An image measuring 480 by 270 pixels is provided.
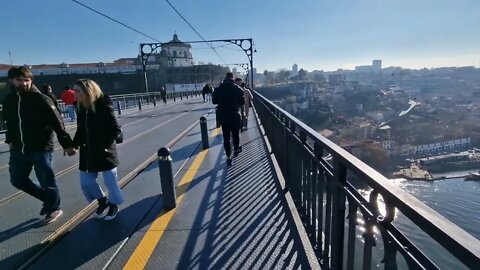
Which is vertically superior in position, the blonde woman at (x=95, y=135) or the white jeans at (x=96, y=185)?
the blonde woman at (x=95, y=135)

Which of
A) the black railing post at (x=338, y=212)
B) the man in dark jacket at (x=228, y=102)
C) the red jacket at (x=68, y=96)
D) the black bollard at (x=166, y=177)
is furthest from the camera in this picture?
the red jacket at (x=68, y=96)

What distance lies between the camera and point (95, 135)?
11.8ft

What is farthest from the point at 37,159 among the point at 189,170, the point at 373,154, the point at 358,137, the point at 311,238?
the point at 358,137

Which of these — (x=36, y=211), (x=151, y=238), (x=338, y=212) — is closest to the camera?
(x=338, y=212)

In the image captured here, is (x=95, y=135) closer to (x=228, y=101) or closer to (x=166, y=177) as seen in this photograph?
(x=166, y=177)

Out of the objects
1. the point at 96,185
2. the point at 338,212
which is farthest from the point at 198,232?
the point at 338,212

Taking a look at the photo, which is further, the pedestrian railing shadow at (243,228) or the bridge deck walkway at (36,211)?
the bridge deck walkway at (36,211)

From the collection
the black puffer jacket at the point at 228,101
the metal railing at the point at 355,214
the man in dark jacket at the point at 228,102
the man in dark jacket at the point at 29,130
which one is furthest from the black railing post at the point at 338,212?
the black puffer jacket at the point at 228,101

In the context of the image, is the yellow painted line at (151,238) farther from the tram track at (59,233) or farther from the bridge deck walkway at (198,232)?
the tram track at (59,233)

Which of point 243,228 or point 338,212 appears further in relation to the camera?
point 243,228

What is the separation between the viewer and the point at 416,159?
27688 mm

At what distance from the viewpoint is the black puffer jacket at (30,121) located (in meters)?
3.62

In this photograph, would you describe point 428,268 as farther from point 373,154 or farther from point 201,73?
point 201,73

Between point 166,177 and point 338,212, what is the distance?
2.61m
